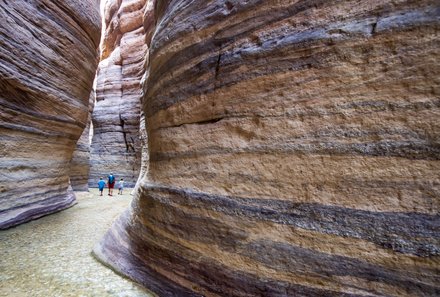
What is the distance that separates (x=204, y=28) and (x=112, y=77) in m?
19.8

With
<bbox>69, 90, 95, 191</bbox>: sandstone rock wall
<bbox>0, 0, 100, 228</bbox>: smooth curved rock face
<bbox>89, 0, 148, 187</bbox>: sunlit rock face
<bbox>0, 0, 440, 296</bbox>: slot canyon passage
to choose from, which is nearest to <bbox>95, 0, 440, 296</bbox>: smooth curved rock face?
<bbox>0, 0, 440, 296</bbox>: slot canyon passage

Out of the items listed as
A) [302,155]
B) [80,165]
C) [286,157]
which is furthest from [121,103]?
[302,155]

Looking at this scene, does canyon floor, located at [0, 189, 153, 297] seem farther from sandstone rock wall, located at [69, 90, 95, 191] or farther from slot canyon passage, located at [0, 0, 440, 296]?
sandstone rock wall, located at [69, 90, 95, 191]

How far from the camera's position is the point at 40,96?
273 inches

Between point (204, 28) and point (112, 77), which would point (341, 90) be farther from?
point (112, 77)

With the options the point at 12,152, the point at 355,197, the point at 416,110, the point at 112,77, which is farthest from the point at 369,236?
the point at 112,77

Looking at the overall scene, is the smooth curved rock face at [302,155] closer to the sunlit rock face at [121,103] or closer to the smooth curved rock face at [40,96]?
the smooth curved rock face at [40,96]

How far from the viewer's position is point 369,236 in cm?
191

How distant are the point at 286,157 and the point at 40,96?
24.1ft

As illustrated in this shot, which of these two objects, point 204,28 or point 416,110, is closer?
point 416,110

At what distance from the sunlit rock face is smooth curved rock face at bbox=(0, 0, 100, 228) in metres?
9.88

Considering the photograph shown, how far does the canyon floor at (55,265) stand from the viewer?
3.01m

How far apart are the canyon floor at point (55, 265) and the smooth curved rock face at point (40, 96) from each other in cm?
109

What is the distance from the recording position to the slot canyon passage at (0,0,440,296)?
1828mm
